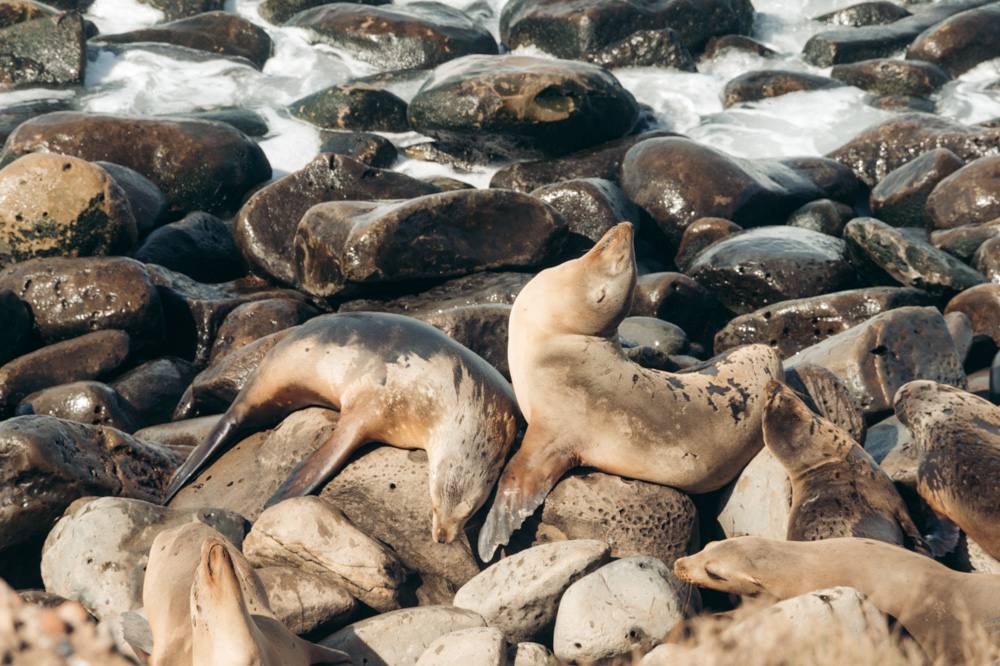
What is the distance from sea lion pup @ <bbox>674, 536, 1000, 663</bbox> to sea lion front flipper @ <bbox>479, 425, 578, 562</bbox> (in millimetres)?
836

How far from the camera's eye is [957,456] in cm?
446

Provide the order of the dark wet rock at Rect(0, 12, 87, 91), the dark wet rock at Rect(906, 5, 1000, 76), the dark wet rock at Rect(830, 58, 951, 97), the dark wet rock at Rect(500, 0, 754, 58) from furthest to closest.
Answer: the dark wet rock at Rect(500, 0, 754, 58), the dark wet rock at Rect(906, 5, 1000, 76), the dark wet rock at Rect(830, 58, 951, 97), the dark wet rock at Rect(0, 12, 87, 91)

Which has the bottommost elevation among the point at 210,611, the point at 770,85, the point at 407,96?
the point at 770,85

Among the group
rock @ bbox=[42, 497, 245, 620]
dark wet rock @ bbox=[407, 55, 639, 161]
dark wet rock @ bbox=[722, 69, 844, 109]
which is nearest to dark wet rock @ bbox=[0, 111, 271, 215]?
dark wet rock @ bbox=[407, 55, 639, 161]

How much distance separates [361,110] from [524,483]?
40.3 ft

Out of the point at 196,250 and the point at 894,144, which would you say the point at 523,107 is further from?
the point at 894,144

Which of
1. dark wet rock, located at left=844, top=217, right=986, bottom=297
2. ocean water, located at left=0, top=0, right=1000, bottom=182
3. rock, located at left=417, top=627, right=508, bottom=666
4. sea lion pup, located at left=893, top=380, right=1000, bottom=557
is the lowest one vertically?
ocean water, located at left=0, top=0, right=1000, bottom=182

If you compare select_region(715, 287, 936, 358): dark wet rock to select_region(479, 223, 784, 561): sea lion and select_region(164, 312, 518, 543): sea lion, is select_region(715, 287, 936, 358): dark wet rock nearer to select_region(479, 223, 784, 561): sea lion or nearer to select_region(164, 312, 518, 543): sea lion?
select_region(479, 223, 784, 561): sea lion

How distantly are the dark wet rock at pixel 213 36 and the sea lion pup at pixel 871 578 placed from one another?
17.8 metres

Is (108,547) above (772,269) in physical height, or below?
above

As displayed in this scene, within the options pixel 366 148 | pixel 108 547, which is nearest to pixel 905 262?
pixel 108 547

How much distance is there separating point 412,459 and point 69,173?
258 inches

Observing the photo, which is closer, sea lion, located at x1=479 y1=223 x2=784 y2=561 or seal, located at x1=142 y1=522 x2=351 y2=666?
seal, located at x1=142 y1=522 x2=351 y2=666

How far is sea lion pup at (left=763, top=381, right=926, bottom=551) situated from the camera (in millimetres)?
4062
